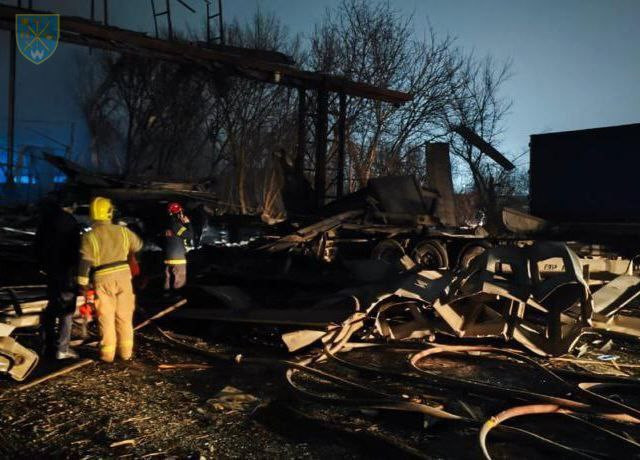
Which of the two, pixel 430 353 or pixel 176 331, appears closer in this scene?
pixel 430 353

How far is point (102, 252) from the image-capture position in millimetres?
5172

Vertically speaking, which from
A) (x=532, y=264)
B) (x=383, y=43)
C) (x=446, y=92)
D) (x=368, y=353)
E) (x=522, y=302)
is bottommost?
(x=368, y=353)

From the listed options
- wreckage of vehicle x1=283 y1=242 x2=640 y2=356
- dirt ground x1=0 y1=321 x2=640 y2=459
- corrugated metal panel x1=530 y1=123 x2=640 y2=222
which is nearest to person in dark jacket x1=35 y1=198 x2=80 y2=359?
dirt ground x1=0 y1=321 x2=640 y2=459

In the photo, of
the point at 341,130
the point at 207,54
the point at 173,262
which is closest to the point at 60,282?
the point at 173,262

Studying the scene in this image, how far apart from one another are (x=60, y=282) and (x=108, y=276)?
1.80ft

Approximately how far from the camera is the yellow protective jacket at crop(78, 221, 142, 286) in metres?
5.08

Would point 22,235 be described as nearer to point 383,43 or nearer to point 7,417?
point 7,417

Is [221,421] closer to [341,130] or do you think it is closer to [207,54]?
[207,54]

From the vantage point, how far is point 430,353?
545 centimetres

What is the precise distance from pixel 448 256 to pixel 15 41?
9650mm

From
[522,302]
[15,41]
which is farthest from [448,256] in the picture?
[15,41]

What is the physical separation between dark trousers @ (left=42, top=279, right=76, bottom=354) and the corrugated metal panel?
371 inches

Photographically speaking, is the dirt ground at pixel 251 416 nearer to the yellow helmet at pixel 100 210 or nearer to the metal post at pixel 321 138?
the yellow helmet at pixel 100 210

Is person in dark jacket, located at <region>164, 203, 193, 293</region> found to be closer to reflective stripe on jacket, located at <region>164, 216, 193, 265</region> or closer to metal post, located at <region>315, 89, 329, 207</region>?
reflective stripe on jacket, located at <region>164, 216, 193, 265</region>
